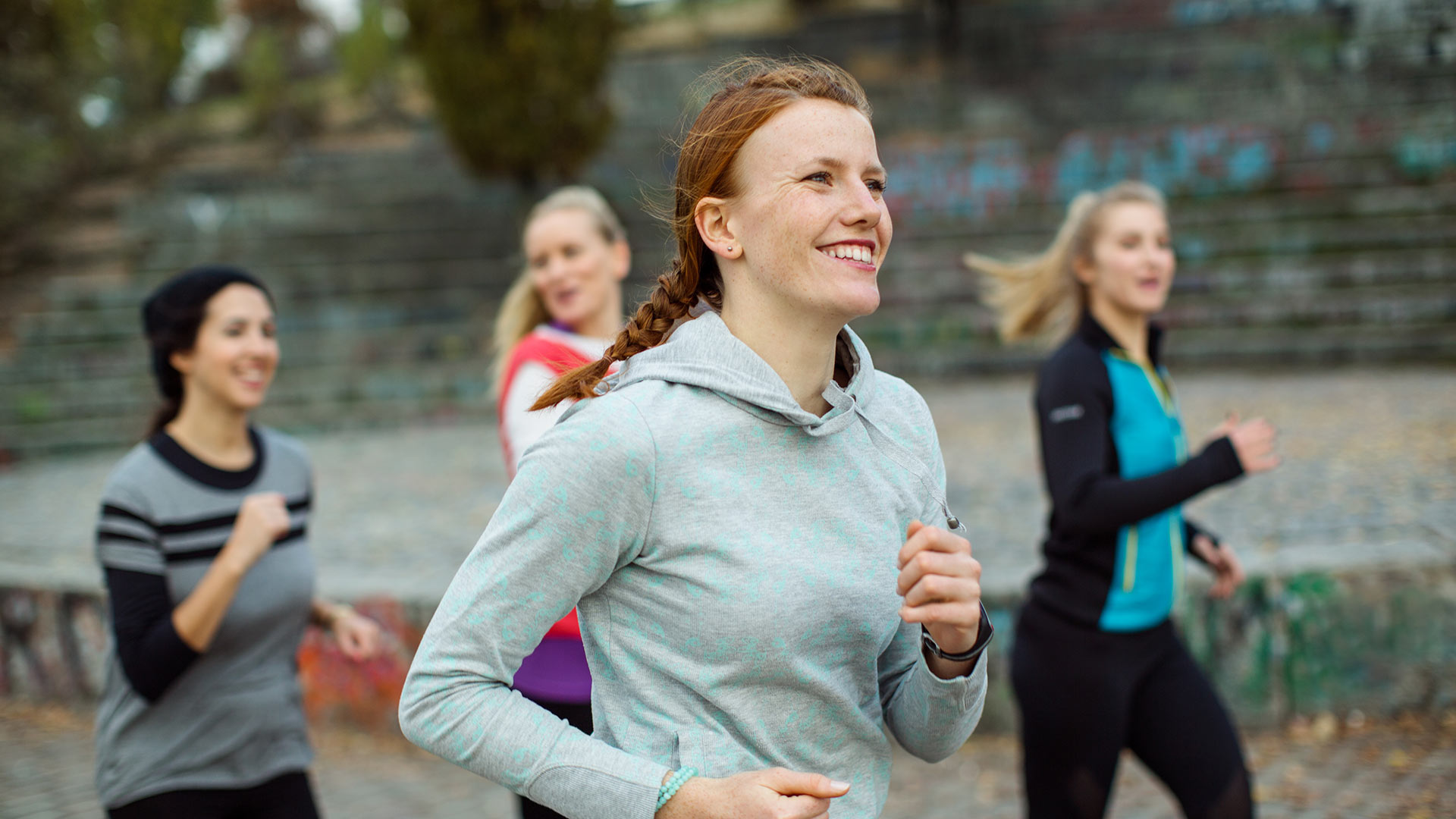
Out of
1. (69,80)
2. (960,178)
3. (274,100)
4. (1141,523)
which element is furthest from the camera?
(274,100)

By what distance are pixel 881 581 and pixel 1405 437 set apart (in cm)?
752

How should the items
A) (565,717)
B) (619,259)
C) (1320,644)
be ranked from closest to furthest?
(565,717), (619,259), (1320,644)

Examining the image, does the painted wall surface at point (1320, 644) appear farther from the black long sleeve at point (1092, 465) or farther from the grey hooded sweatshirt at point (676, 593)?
the grey hooded sweatshirt at point (676, 593)

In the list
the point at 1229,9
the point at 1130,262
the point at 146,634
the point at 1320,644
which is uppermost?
the point at 1229,9

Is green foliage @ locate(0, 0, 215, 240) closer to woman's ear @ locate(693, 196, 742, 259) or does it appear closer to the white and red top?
the white and red top

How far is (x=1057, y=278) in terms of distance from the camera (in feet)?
12.0

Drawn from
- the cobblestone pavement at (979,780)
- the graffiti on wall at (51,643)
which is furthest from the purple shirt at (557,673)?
the graffiti on wall at (51,643)

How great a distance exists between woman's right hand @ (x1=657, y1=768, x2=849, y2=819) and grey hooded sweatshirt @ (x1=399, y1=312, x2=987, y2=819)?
0.15 ft

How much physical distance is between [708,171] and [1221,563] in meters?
2.36

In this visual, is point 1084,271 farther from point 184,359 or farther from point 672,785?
point 184,359

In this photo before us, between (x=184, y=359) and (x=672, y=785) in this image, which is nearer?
(x=672, y=785)

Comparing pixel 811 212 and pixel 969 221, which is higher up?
pixel 811 212

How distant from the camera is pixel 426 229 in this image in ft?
48.2

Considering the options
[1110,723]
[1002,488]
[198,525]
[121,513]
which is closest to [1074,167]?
[1002,488]
